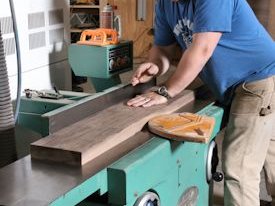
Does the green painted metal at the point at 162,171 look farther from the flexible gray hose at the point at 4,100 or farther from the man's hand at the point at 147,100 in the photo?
the flexible gray hose at the point at 4,100

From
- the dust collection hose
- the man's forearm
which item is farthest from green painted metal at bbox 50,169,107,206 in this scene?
the man's forearm

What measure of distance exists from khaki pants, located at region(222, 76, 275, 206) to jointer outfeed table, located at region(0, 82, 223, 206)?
0.33ft

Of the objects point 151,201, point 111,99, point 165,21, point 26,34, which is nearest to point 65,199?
point 151,201

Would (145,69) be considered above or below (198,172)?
above

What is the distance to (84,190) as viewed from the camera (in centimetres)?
114

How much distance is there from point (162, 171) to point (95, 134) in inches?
9.5

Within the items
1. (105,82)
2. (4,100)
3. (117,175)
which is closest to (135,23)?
(105,82)

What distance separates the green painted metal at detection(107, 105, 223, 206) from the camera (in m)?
1.23

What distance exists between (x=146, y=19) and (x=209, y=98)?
72.6 inches

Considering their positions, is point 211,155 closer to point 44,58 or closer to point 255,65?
point 255,65

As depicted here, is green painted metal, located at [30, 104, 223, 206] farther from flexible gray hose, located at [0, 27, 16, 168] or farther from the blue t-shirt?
flexible gray hose, located at [0, 27, 16, 168]

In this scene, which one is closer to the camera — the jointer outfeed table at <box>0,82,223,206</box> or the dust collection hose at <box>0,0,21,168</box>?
the jointer outfeed table at <box>0,82,223,206</box>

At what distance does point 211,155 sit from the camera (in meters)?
1.92

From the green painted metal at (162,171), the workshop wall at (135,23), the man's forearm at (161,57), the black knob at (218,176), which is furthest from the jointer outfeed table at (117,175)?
the workshop wall at (135,23)
